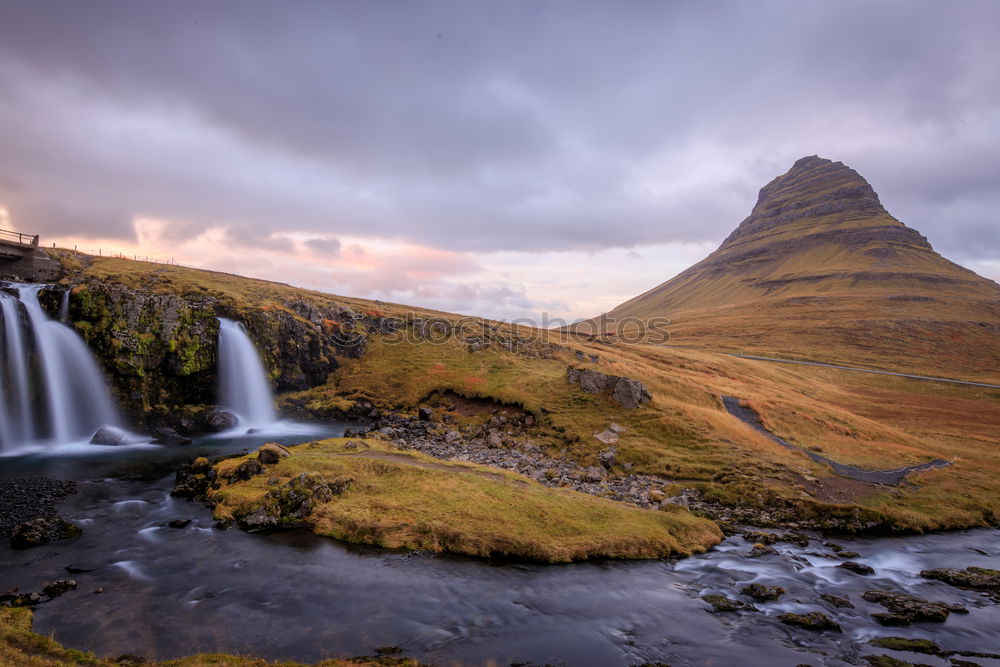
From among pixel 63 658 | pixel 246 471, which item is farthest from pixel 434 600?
pixel 246 471

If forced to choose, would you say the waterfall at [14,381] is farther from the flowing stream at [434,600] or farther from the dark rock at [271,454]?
the dark rock at [271,454]

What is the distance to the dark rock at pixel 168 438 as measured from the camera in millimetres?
39969

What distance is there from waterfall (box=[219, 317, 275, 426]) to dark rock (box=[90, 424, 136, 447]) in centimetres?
1015

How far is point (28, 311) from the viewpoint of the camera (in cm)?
4019

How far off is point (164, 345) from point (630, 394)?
4484 centimetres

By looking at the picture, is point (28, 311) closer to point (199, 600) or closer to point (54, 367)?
point (54, 367)

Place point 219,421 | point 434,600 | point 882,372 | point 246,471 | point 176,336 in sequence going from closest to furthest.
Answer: point 434,600 → point 246,471 → point 219,421 → point 176,336 → point 882,372

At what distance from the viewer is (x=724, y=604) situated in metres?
19.7

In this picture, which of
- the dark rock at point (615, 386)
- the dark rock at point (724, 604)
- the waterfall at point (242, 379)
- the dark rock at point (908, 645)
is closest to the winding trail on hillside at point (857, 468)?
the dark rock at point (615, 386)

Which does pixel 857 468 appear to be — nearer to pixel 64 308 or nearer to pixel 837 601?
pixel 837 601

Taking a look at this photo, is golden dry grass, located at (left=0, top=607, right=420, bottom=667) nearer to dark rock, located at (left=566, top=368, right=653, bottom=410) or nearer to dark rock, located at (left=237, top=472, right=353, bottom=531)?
dark rock, located at (left=237, top=472, right=353, bottom=531)

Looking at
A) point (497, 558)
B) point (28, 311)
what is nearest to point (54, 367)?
point (28, 311)

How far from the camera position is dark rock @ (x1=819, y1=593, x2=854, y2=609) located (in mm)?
20219

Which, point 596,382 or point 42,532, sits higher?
point 596,382
